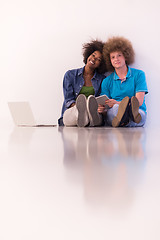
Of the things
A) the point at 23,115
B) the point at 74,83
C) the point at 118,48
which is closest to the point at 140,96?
the point at 118,48

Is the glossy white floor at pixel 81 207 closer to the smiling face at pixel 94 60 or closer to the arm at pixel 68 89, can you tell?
the arm at pixel 68 89

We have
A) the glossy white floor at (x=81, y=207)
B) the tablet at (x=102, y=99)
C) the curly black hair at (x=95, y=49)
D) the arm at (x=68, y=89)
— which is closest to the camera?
the glossy white floor at (x=81, y=207)

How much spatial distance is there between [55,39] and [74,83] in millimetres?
Answer: 689

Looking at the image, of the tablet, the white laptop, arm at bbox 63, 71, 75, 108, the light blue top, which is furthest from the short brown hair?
the white laptop

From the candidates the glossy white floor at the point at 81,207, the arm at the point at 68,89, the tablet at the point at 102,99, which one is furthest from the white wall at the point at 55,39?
the glossy white floor at the point at 81,207

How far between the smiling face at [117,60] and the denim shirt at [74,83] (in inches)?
10.5

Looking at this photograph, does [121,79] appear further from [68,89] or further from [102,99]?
[68,89]

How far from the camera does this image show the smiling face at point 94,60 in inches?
115

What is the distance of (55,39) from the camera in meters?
3.24

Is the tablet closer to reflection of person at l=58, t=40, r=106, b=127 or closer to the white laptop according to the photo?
reflection of person at l=58, t=40, r=106, b=127

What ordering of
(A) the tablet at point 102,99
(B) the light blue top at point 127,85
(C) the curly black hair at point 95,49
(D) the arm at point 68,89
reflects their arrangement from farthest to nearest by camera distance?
(C) the curly black hair at point 95,49
(D) the arm at point 68,89
(B) the light blue top at point 127,85
(A) the tablet at point 102,99

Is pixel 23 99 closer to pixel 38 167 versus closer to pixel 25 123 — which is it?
pixel 25 123

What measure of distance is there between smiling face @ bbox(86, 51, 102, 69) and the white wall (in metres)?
0.25

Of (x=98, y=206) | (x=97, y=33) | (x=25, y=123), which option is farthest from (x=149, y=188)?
(x=97, y=33)
